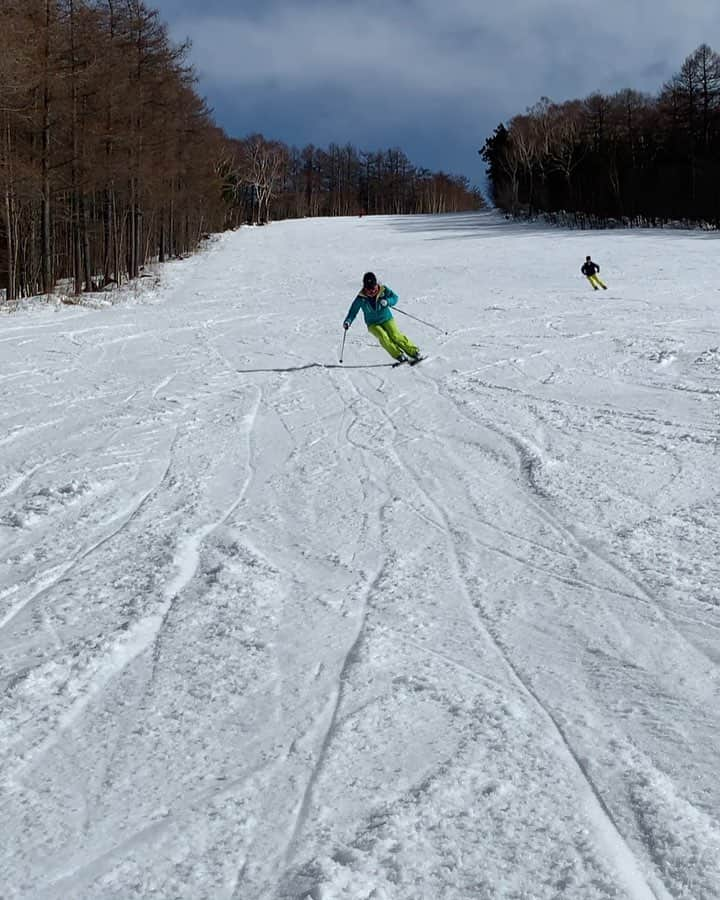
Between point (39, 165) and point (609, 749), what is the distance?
76.6 ft

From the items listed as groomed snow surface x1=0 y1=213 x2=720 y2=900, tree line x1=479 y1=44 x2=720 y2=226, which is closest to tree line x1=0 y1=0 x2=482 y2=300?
groomed snow surface x1=0 y1=213 x2=720 y2=900

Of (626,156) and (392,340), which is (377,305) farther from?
(626,156)

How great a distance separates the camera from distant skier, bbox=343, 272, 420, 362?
40.4ft

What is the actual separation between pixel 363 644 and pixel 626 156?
200ft

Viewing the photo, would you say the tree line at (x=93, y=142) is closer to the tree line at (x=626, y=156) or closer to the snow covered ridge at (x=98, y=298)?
the snow covered ridge at (x=98, y=298)

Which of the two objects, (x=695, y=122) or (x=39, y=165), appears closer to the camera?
(x=39, y=165)

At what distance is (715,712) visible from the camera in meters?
3.19

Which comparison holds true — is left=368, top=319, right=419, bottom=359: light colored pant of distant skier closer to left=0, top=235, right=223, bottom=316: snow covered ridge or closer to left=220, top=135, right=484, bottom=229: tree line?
left=0, top=235, right=223, bottom=316: snow covered ridge

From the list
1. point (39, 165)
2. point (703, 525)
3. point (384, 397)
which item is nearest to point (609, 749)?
point (703, 525)

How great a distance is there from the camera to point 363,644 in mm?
3832

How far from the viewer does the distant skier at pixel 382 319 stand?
12320 millimetres

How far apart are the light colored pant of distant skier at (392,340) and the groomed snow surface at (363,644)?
7.86 ft

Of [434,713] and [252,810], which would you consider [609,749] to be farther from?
[252,810]

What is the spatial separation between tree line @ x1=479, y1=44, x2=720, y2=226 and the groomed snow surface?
47.0 metres
